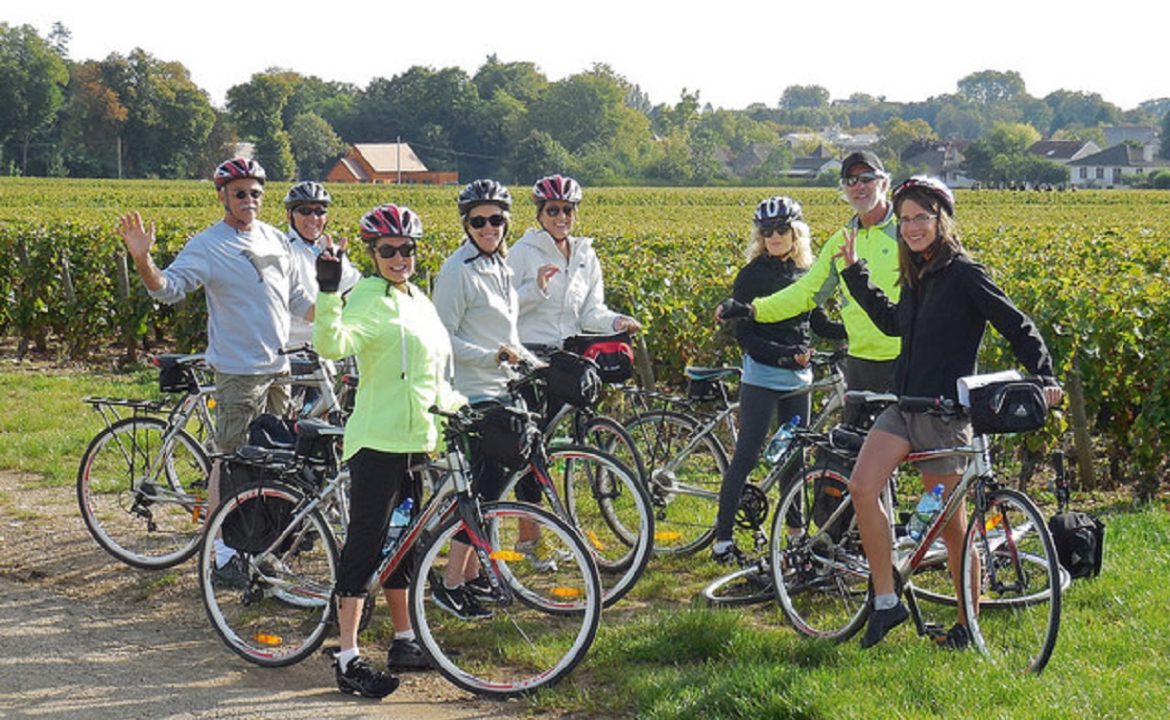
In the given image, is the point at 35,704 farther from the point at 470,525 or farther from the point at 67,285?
the point at 67,285

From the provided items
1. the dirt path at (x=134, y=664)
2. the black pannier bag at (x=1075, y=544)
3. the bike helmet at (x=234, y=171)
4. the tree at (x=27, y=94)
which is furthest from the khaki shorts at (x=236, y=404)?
the tree at (x=27, y=94)

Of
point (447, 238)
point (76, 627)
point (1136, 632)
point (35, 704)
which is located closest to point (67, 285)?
point (447, 238)

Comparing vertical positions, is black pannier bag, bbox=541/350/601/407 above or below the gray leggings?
above

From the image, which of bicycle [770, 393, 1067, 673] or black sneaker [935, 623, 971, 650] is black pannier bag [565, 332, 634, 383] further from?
black sneaker [935, 623, 971, 650]

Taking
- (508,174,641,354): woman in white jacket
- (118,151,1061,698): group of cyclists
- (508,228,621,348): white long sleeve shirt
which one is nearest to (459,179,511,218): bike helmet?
(118,151,1061,698): group of cyclists

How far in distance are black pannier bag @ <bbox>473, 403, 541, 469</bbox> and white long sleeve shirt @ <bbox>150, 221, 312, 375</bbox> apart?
1933 mm

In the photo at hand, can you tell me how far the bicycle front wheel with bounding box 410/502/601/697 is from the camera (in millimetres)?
5816

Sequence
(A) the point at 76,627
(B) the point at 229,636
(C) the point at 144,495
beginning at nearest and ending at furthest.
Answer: (B) the point at 229,636 < (A) the point at 76,627 < (C) the point at 144,495

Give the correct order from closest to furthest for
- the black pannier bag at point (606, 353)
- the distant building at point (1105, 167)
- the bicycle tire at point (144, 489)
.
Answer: the black pannier bag at point (606, 353) → the bicycle tire at point (144, 489) → the distant building at point (1105, 167)

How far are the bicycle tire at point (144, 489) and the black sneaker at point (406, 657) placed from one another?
7.46 feet

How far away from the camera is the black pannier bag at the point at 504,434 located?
20.4 feet

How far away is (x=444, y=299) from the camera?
693cm

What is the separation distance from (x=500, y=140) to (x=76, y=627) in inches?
4496

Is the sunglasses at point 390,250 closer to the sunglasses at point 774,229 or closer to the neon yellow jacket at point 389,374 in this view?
the neon yellow jacket at point 389,374
